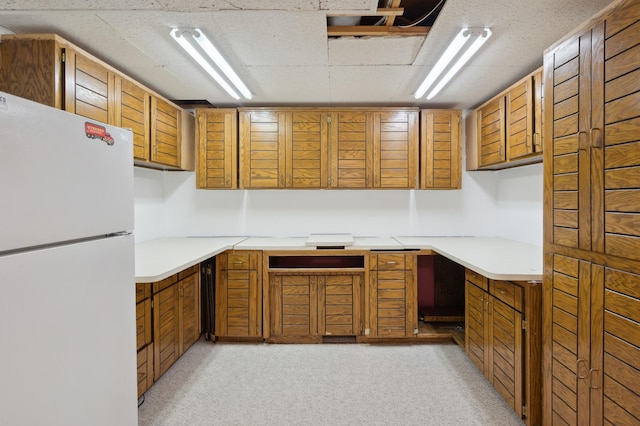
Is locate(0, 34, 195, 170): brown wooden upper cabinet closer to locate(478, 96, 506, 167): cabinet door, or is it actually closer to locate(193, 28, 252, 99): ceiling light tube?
locate(193, 28, 252, 99): ceiling light tube

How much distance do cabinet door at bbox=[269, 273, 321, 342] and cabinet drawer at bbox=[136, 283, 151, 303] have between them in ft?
3.68

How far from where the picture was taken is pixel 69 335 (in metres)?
1.03

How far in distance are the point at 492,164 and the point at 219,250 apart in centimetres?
288

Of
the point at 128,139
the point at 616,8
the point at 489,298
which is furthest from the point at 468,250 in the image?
the point at 128,139

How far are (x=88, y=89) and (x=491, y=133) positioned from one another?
3.43 m

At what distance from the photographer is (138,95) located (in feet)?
8.01

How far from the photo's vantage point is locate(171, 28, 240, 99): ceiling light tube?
1.86m

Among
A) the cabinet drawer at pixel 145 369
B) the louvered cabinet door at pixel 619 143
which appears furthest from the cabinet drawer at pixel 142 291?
the louvered cabinet door at pixel 619 143

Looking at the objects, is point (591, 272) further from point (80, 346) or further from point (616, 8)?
point (80, 346)

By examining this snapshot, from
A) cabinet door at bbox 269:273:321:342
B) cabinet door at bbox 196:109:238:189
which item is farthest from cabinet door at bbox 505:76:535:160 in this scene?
cabinet door at bbox 196:109:238:189

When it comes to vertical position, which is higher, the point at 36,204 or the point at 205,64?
the point at 205,64

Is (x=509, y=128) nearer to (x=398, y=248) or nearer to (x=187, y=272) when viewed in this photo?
(x=398, y=248)

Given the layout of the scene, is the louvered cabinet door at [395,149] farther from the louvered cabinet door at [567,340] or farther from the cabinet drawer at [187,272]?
the cabinet drawer at [187,272]

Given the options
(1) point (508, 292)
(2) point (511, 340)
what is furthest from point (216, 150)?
(2) point (511, 340)
